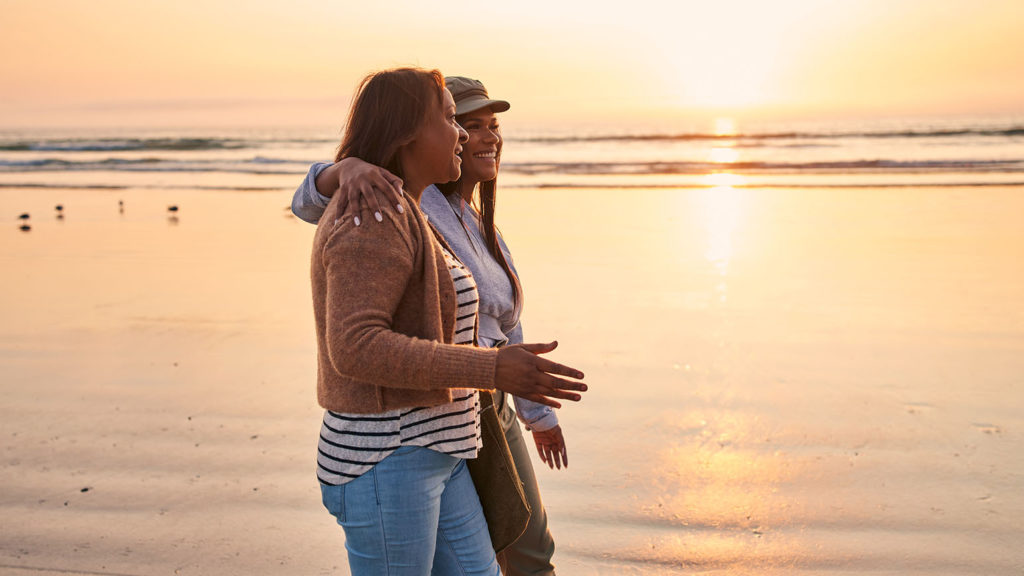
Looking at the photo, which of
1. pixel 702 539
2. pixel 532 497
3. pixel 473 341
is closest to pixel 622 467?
pixel 702 539

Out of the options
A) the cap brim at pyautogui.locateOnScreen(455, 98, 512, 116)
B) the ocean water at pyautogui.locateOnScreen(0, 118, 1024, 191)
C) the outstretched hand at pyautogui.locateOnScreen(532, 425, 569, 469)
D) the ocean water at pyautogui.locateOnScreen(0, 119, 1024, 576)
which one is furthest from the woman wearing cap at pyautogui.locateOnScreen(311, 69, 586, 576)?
the ocean water at pyautogui.locateOnScreen(0, 118, 1024, 191)

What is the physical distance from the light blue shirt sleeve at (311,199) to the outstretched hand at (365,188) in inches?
8.8

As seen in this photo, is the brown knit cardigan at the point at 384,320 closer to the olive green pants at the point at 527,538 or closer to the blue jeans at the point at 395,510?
the blue jeans at the point at 395,510

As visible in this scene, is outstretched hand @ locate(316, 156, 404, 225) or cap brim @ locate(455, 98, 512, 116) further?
cap brim @ locate(455, 98, 512, 116)

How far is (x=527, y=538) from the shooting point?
107 inches

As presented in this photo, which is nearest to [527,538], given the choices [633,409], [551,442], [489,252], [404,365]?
[551,442]

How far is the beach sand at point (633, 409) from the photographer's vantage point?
369cm

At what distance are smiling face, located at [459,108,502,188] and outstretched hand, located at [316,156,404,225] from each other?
34.3 inches

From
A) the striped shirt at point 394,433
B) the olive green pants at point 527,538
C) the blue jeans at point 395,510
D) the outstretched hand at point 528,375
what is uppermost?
the outstretched hand at point 528,375

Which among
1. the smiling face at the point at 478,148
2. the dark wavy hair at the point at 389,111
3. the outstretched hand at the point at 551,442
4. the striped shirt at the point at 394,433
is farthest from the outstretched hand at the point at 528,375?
the outstretched hand at the point at 551,442

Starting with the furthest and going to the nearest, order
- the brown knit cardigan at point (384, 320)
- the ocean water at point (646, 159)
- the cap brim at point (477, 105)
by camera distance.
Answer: the ocean water at point (646, 159), the cap brim at point (477, 105), the brown knit cardigan at point (384, 320)

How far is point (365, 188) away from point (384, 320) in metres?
0.26

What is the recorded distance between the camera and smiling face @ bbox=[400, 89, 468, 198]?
2.03m

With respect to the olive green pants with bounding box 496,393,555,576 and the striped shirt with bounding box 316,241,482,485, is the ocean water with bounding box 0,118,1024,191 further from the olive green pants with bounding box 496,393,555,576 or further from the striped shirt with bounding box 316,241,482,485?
the striped shirt with bounding box 316,241,482,485
